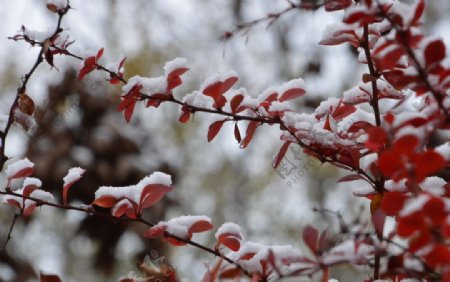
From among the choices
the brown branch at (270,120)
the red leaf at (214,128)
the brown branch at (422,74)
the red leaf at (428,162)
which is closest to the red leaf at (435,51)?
the brown branch at (422,74)

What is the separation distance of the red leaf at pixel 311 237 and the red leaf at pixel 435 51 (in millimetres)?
257

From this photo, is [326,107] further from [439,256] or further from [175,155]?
[175,155]

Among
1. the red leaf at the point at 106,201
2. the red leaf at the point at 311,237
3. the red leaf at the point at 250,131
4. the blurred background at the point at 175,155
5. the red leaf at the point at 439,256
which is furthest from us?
the blurred background at the point at 175,155

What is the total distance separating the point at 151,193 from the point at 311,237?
41cm

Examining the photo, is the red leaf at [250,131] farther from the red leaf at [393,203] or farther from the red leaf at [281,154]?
the red leaf at [393,203]

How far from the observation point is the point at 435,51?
2.51ft

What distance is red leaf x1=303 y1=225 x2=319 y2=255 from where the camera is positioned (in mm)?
754

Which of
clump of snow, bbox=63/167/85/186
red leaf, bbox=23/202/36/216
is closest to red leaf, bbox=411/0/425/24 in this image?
clump of snow, bbox=63/167/85/186

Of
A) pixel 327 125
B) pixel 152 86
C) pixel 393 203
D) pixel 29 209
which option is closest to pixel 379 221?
pixel 393 203

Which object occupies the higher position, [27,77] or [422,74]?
[27,77]

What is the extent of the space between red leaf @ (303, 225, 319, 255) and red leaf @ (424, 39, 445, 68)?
26 cm

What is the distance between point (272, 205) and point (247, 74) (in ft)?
6.45

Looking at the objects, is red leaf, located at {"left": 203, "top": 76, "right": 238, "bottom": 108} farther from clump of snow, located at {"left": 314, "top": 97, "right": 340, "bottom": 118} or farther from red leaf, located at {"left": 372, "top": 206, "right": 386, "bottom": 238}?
red leaf, located at {"left": 372, "top": 206, "right": 386, "bottom": 238}

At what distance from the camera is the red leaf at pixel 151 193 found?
3.54 feet
